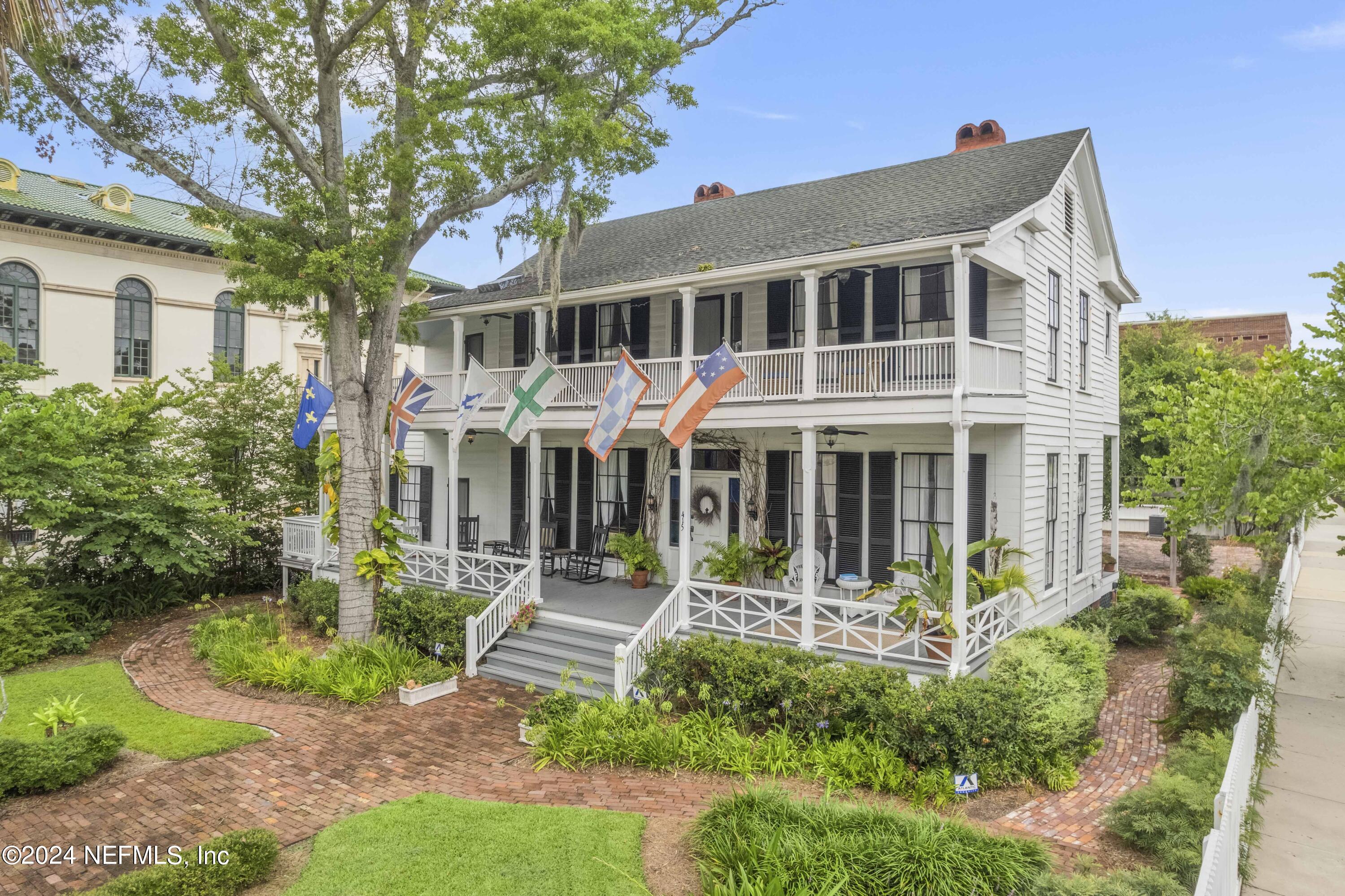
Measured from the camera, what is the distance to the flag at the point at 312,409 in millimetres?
13875

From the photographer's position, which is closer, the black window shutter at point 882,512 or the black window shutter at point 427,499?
the black window shutter at point 882,512

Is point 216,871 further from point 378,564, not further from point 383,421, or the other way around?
point 383,421

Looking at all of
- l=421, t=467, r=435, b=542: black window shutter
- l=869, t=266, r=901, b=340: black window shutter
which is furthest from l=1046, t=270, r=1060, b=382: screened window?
l=421, t=467, r=435, b=542: black window shutter

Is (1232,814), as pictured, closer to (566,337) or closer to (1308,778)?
(1308,778)

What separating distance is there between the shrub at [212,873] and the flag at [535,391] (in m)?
7.20

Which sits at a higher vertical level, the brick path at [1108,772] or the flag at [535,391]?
the flag at [535,391]

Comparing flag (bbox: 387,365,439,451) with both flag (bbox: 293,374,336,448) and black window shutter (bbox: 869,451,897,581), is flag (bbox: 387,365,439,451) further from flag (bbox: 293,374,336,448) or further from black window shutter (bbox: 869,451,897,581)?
black window shutter (bbox: 869,451,897,581)

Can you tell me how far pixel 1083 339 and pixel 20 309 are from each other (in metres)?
28.6

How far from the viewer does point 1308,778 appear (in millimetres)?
8195

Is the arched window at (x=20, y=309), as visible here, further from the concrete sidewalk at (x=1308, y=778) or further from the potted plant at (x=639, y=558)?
the concrete sidewalk at (x=1308, y=778)

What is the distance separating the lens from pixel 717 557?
46.2 ft

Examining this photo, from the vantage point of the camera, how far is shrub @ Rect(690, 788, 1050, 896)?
5.65 metres

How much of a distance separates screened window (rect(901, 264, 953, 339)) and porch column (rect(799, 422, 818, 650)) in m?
2.09

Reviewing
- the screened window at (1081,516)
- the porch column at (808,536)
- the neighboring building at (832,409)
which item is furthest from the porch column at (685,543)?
the screened window at (1081,516)
